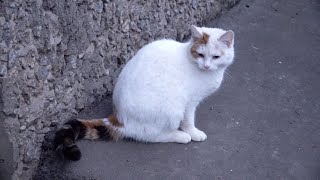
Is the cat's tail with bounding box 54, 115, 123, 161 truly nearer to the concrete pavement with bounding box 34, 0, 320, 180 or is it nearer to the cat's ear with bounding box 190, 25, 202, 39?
the concrete pavement with bounding box 34, 0, 320, 180

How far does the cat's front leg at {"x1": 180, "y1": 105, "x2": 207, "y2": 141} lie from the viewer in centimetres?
309

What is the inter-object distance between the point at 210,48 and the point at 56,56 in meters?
0.93

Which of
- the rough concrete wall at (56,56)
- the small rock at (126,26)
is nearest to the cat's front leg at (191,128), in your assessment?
the rough concrete wall at (56,56)

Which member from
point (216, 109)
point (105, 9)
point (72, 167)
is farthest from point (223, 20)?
point (72, 167)

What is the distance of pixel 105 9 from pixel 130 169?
110 cm

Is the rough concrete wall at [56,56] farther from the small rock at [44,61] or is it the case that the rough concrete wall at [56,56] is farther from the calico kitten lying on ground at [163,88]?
the calico kitten lying on ground at [163,88]

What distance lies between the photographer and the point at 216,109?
3537 mm

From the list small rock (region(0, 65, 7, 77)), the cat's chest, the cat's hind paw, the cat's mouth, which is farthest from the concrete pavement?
small rock (region(0, 65, 7, 77))

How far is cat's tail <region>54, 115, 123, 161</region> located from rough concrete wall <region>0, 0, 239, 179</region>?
17 centimetres

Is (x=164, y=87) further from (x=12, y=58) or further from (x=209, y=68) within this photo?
(x=12, y=58)

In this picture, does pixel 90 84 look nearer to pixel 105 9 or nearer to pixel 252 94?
pixel 105 9

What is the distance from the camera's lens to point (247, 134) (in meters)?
3.26

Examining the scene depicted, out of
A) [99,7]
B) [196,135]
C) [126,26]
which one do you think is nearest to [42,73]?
[99,7]

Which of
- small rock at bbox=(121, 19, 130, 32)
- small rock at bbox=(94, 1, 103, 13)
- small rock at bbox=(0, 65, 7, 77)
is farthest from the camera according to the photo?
small rock at bbox=(121, 19, 130, 32)
